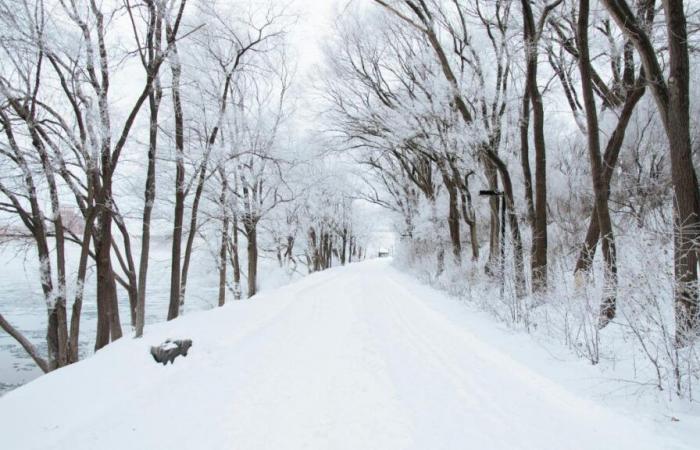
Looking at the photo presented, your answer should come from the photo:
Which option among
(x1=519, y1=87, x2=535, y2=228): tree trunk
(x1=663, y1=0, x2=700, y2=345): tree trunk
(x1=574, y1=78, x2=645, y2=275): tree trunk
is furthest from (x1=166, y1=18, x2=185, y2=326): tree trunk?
(x1=663, y1=0, x2=700, y2=345): tree trunk

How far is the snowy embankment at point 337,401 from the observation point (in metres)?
3.00

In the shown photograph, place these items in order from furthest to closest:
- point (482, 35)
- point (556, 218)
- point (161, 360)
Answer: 1. point (556, 218)
2. point (482, 35)
3. point (161, 360)

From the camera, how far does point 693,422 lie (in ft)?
9.61

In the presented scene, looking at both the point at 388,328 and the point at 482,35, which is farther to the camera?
the point at 482,35

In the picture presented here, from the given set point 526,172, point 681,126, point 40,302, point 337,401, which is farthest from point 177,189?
point 40,302

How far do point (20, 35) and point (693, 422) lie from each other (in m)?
12.8

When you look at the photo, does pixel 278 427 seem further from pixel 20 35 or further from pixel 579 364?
pixel 20 35

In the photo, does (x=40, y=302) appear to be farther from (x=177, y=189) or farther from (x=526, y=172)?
(x=526, y=172)

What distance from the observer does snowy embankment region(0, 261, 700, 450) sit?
9.84 ft

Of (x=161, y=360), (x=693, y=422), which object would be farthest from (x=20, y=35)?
(x=693, y=422)

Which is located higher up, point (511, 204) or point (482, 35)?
point (482, 35)

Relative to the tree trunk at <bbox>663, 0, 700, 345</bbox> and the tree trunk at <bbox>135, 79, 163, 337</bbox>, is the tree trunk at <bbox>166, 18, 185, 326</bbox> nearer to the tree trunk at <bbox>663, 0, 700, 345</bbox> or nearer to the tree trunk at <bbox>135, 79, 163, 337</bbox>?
the tree trunk at <bbox>135, 79, 163, 337</bbox>

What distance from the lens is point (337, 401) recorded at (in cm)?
371

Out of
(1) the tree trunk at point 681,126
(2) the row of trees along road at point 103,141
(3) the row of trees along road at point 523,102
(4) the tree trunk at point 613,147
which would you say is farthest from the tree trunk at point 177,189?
(1) the tree trunk at point 681,126
